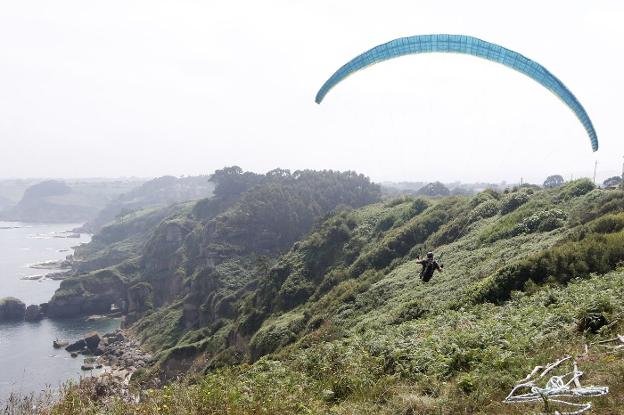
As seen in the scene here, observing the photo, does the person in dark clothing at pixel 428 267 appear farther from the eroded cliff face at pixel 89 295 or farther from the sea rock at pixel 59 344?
the eroded cliff face at pixel 89 295

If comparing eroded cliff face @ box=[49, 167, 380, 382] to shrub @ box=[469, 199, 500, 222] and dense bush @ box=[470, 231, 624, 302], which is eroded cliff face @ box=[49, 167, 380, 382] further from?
dense bush @ box=[470, 231, 624, 302]

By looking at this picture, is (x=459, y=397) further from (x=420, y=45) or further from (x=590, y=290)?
(x=420, y=45)

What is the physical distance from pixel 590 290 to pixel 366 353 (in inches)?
299

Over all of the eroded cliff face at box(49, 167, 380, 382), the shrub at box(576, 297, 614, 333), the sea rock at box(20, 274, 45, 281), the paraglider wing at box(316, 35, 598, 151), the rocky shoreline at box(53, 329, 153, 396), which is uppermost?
the paraglider wing at box(316, 35, 598, 151)

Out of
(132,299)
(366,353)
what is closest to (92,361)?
(132,299)

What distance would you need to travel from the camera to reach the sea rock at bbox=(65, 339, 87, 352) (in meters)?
78.5

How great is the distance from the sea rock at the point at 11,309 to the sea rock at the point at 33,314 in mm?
1342

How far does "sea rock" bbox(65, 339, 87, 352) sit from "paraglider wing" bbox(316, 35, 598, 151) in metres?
81.7

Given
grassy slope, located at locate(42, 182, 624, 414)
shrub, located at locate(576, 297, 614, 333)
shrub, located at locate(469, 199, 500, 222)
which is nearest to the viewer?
grassy slope, located at locate(42, 182, 624, 414)

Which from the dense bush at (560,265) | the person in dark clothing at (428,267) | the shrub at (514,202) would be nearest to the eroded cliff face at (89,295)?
the shrub at (514,202)

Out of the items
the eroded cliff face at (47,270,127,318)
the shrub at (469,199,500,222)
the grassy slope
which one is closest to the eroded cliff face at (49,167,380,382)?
the eroded cliff face at (47,270,127,318)

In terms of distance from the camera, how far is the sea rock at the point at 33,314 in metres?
99.9

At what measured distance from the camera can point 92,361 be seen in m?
72.6

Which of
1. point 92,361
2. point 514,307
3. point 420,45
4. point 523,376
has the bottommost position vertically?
point 92,361
